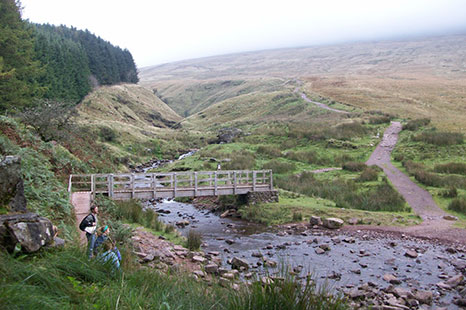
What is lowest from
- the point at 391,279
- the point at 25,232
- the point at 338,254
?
the point at 338,254

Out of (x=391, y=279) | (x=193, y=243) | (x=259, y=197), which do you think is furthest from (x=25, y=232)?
(x=259, y=197)

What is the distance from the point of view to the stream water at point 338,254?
39.7 ft

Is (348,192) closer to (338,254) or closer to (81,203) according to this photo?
(338,254)

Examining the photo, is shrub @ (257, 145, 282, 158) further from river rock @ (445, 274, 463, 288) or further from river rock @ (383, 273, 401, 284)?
river rock @ (445, 274, 463, 288)

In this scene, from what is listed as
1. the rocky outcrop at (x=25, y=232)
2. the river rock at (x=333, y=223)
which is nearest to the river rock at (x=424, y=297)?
the river rock at (x=333, y=223)

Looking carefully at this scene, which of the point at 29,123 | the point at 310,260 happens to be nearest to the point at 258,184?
the point at 310,260

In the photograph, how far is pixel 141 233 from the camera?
15445 mm

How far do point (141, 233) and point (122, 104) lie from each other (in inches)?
2740

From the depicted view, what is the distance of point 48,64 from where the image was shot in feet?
172

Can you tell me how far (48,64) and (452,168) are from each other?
52018 millimetres

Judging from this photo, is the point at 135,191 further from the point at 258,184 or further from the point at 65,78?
the point at 65,78

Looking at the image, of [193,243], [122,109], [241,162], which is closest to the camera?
[193,243]

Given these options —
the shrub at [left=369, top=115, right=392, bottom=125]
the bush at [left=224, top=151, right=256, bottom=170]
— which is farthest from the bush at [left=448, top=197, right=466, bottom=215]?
the shrub at [left=369, top=115, right=392, bottom=125]

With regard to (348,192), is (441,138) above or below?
above
